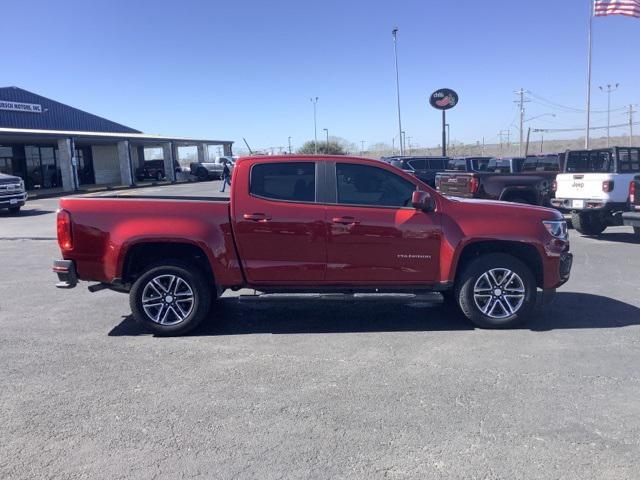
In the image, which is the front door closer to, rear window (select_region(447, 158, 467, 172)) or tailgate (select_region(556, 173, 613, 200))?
tailgate (select_region(556, 173, 613, 200))

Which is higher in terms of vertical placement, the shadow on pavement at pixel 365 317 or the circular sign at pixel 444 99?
the circular sign at pixel 444 99

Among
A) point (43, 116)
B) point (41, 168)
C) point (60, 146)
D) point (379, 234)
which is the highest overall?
point (43, 116)

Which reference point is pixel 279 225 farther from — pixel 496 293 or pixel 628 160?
pixel 628 160

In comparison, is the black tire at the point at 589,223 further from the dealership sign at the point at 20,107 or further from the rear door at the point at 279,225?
the dealership sign at the point at 20,107

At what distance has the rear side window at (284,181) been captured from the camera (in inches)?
239

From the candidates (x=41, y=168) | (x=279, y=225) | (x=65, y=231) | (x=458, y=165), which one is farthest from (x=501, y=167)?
(x=41, y=168)

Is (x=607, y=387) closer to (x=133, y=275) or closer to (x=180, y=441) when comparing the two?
(x=180, y=441)

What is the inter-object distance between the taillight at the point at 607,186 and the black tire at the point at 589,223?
3.80ft

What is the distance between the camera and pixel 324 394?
177 inches

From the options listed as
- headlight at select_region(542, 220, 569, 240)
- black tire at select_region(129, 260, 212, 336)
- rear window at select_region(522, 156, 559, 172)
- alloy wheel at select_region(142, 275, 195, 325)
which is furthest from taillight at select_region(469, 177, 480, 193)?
alloy wheel at select_region(142, 275, 195, 325)

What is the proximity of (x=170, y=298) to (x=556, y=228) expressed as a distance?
428 centimetres

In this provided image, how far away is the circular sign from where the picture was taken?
3030cm

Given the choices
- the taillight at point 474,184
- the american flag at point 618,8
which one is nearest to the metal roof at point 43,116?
the taillight at point 474,184

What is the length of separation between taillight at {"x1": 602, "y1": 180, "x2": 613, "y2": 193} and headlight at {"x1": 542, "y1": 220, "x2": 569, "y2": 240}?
6722mm
